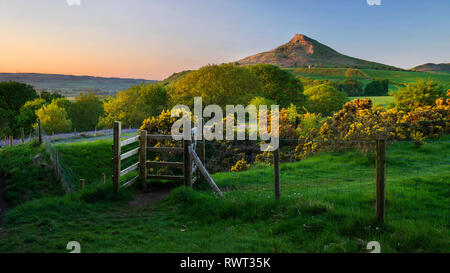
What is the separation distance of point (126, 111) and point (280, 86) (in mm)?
28784

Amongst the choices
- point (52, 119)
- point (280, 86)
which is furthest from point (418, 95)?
point (52, 119)

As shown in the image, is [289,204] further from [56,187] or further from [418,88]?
[418,88]

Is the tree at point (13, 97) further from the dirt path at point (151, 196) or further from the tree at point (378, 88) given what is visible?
the tree at point (378, 88)

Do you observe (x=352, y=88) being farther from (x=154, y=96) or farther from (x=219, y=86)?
(x=219, y=86)

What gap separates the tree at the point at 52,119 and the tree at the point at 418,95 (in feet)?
178

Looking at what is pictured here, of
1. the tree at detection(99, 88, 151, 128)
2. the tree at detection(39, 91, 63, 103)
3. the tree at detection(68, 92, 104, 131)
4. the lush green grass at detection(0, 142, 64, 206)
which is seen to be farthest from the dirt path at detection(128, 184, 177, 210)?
the tree at detection(39, 91, 63, 103)

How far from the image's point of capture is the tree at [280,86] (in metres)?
52.2

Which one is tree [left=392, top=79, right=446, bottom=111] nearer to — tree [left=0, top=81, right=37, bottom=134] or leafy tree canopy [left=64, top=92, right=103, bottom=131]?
tree [left=0, top=81, right=37, bottom=134]

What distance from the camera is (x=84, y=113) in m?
70.2

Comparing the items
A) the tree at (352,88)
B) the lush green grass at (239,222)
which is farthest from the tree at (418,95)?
the tree at (352,88)

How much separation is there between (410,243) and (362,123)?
1313 cm

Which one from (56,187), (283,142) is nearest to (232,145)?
(283,142)

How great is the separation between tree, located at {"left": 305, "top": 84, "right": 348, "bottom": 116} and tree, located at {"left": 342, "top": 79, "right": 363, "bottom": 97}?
40437 millimetres
